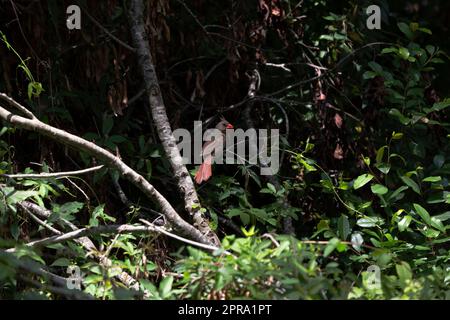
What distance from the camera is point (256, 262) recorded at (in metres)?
2.49

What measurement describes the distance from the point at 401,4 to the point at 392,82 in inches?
67.2

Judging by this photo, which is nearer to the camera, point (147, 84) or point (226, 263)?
point (226, 263)

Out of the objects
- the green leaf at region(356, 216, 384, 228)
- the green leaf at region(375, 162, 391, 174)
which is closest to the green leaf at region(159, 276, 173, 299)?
the green leaf at region(356, 216, 384, 228)

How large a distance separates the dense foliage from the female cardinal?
127 mm

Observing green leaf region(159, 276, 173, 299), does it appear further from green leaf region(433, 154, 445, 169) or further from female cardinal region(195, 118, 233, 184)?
green leaf region(433, 154, 445, 169)

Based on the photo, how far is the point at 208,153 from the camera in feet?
12.1

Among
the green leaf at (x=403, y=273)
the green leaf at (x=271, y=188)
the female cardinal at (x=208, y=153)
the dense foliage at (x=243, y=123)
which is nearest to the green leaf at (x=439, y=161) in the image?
the dense foliage at (x=243, y=123)

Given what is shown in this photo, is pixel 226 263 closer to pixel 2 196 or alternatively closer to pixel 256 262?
pixel 256 262

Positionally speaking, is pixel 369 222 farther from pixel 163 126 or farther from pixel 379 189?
pixel 163 126

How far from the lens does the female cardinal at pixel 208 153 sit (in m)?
3.62

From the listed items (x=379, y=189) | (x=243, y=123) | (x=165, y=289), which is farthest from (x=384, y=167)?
(x=165, y=289)

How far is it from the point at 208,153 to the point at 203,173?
12 cm

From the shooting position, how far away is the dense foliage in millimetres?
3400

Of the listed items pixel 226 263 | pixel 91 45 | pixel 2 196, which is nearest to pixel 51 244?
Result: pixel 2 196
